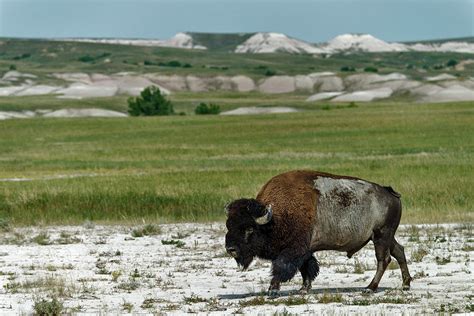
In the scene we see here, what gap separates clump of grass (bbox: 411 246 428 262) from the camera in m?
18.3

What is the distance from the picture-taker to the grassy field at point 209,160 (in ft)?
95.9

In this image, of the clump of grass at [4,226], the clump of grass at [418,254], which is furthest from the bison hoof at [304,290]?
the clump of grass at [4,226]

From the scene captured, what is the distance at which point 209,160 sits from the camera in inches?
1966

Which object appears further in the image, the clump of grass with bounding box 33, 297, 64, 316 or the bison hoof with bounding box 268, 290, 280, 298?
the bison hoof with bounding box 268, 290, 280, 298

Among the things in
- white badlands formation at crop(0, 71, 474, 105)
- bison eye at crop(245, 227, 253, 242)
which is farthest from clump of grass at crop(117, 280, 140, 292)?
white badlands formation at crop(0, 71, 474, 105)

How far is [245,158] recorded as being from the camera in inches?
1996

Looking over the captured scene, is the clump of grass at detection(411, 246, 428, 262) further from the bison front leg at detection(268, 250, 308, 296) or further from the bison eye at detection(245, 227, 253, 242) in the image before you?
the bison eye at detection(245, 227, 253, 242)

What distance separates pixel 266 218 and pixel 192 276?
4001mm

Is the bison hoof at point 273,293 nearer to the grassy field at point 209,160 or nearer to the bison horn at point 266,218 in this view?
the bison horn at point 266,218

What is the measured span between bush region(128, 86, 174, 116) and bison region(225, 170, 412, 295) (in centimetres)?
10622

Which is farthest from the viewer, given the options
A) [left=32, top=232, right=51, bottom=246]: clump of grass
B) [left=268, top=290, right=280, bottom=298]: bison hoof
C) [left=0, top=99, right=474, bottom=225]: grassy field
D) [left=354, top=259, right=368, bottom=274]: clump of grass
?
[left=0, top=99, right=474, bottom=225]: grassy field

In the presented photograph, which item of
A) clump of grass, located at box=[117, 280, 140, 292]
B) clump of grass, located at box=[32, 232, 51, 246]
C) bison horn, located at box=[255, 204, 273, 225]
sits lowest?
clump of grass, located at box=[32, 232, 51, 246]

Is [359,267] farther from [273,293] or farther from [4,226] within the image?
[4,226]

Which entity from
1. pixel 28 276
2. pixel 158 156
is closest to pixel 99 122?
pixel 158 156
